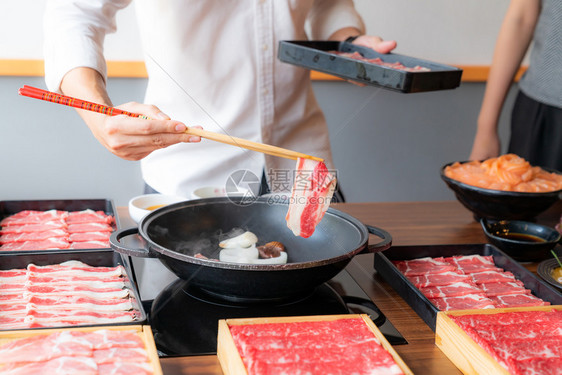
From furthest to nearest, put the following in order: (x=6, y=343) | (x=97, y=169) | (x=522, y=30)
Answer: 1. (x=97, y=169)
2. (x=522, y=30)
3. (x=6, y=343)

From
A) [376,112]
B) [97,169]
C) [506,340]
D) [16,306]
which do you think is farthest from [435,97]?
[16,306]

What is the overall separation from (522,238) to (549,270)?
26 cm

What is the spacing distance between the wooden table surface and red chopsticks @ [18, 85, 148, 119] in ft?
1.83

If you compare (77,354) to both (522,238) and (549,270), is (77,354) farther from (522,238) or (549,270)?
(522,238)

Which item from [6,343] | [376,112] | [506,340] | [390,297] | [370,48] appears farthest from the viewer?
[376,112]

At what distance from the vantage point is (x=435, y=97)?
3629 millimetres

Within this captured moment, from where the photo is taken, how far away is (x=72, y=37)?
1.55m

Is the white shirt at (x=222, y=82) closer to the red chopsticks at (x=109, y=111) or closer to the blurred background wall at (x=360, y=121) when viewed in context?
the red chopsticks at (x=109, y=111)

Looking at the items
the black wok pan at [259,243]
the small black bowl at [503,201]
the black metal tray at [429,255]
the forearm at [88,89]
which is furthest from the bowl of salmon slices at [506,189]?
the forearm at [88,89]

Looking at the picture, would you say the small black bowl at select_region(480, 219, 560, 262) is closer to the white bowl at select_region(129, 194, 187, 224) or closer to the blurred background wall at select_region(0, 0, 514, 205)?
the white bowl at select_region(129, 194, 187, 224)

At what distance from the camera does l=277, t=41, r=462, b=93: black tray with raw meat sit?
1.66 metres

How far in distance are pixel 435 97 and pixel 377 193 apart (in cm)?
72

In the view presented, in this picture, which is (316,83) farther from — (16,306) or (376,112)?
(16,306)

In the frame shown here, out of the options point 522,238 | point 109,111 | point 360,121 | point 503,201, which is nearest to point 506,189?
point 503,201
